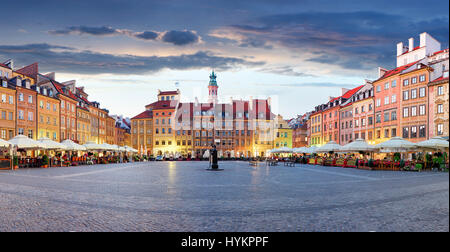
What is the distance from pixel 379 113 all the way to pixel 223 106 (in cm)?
5009

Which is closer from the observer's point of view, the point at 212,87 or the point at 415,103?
the point at 415,103

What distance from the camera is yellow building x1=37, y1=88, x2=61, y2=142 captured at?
57.8 meters

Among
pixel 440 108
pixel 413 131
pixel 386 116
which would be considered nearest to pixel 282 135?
pixel 386 116

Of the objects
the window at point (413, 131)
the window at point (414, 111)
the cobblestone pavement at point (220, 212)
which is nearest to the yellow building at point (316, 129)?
the window at point (413, 131)

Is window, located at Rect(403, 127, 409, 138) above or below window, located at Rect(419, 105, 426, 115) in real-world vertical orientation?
below

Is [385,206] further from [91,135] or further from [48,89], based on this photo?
[91,135]

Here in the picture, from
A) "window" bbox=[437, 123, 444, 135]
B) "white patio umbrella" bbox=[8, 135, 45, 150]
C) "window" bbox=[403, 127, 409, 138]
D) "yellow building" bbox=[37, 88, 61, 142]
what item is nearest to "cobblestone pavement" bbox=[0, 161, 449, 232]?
"white patio umbrella" bbox=[8, 135, 45, 150]

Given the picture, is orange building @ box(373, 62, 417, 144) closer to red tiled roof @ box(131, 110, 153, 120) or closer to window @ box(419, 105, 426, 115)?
window @ box(419, 105, 426, 115)

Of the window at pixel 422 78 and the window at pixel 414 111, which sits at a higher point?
the window at pixel 422 78

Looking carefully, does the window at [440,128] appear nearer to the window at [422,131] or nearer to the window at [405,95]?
the window at [422,131]

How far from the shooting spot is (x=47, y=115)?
60094mm

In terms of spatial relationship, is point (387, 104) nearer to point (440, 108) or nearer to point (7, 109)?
point (440, 108)

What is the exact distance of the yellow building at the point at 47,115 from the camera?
189 feet
